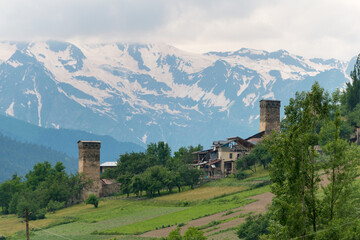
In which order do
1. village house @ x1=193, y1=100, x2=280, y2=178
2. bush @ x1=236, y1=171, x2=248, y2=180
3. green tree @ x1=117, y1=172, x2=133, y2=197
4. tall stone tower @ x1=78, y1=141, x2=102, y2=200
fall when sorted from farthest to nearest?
tall stone tower @ x1=78, y1=141, x2=102, y2=200, village house @ x1=193, y1=100, x2=280, y2=178, green tree @ x1=117, y1=172, x2=133, y2=197, bush @ x1=236, y1=171, x2=248, y2=180

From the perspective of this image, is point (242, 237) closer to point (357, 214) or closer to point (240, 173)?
point (357, 214)

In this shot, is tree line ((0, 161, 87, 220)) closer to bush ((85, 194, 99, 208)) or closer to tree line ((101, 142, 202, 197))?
bush ((85, 194, 99, 208))

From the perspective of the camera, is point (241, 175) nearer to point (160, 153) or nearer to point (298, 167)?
point (160, 153)

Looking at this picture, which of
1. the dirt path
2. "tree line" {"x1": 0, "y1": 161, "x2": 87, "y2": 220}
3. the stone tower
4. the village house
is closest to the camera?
the dirt path

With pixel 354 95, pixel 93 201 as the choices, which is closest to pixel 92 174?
pixel 93 201

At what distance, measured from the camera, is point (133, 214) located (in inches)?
4321

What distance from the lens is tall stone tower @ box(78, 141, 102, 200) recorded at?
14306cm

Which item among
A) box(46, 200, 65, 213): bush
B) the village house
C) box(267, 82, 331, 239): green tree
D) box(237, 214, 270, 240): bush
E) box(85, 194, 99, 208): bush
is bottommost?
box(237, 214, 270, 240): bush

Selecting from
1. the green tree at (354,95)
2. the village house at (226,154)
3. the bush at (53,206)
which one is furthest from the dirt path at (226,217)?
the bush at (53,206)

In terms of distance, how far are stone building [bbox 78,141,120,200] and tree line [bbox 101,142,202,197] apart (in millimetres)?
2733

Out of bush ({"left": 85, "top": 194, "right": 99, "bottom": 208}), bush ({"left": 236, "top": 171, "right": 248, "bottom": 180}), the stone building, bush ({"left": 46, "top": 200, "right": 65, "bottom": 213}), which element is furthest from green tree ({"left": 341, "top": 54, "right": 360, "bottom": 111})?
bush ({"left": 46, "top": 200, "right": 65, "bottom": 213})

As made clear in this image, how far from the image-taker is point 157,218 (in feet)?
330


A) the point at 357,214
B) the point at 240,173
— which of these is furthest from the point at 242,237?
the point at 240,173

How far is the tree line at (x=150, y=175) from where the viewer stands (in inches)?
5089
